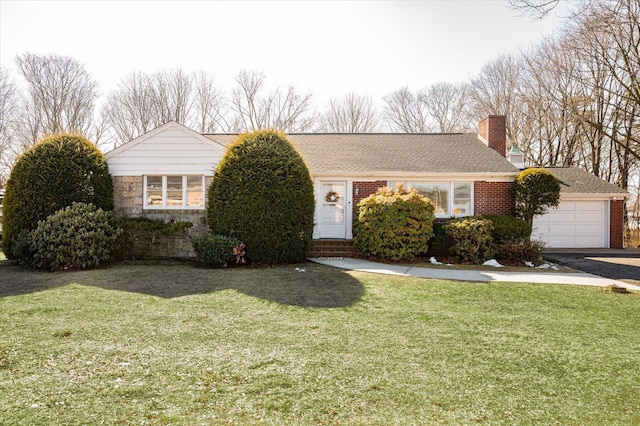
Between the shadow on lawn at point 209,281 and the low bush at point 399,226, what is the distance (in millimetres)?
2138

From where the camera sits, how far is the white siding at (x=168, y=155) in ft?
39.3

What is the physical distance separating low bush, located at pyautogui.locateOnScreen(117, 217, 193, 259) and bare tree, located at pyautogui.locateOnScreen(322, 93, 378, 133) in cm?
2471

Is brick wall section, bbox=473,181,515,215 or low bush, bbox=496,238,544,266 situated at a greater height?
brick wall section, bbox=473,181,515,215

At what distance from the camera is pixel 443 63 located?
1435 centimetres

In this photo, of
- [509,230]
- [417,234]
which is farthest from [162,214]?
[509,230]

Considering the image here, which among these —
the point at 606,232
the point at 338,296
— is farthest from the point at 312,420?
the point at 606,232

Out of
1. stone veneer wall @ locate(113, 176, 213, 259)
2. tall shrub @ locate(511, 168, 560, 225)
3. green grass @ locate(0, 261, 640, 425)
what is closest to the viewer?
green grass @ locate(0, 261, 640, 425)

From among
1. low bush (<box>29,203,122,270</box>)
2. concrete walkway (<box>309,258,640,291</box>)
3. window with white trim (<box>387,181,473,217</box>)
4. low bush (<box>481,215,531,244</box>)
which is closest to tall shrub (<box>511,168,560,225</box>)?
low bush (<box>481,215,531,244</box>)

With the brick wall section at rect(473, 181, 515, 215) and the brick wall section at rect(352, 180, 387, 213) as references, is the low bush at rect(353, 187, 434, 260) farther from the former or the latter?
the brick wall section at rect(473, 181, 515, 215)

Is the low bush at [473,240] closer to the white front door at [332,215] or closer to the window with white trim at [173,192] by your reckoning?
the white front door at [332,215]

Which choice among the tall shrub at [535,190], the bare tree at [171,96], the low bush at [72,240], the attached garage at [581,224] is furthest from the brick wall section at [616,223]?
the bare tree at [171,96]

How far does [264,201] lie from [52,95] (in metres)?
26.0

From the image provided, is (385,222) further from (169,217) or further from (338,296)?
(169,217)

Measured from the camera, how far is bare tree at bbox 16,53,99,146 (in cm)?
2722
